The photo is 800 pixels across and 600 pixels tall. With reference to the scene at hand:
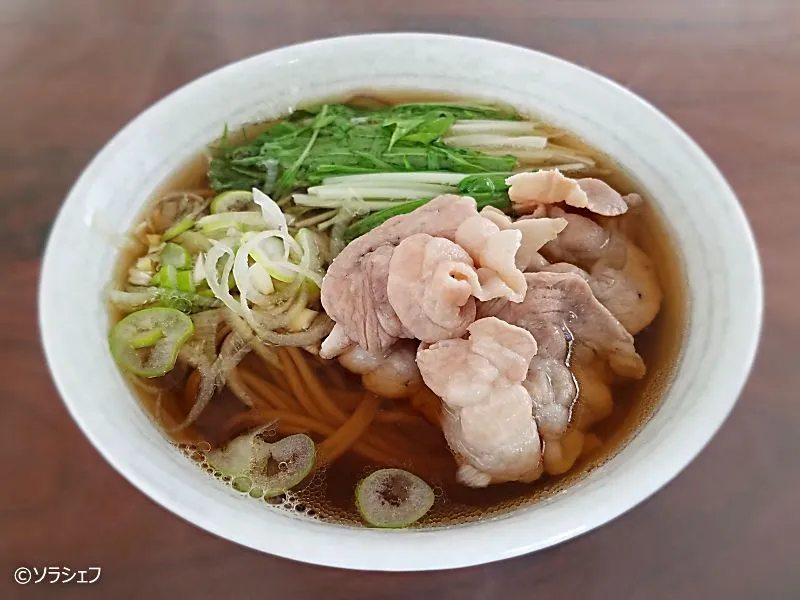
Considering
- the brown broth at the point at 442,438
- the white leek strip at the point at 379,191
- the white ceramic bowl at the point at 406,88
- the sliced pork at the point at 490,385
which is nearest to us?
the white ceramic bowl at the point at 406,88

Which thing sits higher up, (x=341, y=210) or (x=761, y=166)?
(x=761, y=166)

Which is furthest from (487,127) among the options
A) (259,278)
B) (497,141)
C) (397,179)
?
(259,278)

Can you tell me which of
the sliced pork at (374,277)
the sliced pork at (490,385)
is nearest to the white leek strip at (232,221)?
the sliced pork at (374,277)

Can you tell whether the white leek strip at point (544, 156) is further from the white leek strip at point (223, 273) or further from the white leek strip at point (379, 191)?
the white leek strip at point (223, 273)

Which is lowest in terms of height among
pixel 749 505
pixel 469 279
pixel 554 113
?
pixel 749 505

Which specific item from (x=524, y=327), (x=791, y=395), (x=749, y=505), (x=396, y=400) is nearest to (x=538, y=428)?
(x=524, y=327)

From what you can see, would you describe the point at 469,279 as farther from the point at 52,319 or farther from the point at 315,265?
the point at 52,319
